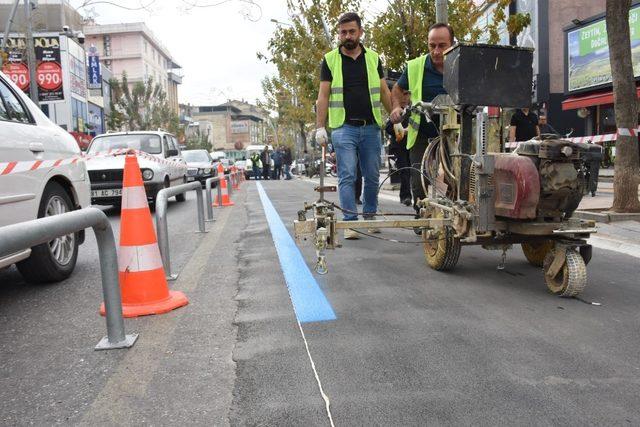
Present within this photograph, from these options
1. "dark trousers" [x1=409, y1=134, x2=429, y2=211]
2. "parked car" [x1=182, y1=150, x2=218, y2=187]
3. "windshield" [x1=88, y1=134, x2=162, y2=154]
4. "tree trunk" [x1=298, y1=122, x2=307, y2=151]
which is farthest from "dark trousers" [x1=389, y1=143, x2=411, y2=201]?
"tree trunk" [x1=298, y1=122, x2=307, y2=151]

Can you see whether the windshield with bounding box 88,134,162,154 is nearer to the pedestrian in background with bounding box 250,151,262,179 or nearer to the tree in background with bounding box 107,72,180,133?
the pedestrian in background with bounding box 250,151,262,179

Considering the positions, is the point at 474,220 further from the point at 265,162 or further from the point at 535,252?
the point at 265,162

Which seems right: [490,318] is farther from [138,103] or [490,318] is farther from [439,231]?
[138,103]

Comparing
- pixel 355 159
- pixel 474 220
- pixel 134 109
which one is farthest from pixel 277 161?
pixel 474 220

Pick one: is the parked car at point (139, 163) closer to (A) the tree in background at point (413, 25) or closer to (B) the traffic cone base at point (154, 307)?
(A) the tree in background at point (413, 25)

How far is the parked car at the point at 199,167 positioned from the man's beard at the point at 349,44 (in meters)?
15.4

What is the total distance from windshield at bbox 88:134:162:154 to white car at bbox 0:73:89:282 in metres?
6.99

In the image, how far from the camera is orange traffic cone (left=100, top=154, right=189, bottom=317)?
359 centimetres

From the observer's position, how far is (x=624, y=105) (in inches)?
295

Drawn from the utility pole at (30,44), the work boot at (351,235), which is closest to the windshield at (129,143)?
the work boot at (351,235)

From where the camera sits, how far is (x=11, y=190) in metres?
4.06

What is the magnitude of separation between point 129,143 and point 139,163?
2267 mm

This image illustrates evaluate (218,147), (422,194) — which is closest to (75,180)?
(422,194)

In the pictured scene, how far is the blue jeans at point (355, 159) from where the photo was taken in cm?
572
